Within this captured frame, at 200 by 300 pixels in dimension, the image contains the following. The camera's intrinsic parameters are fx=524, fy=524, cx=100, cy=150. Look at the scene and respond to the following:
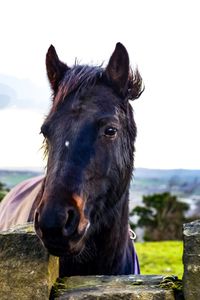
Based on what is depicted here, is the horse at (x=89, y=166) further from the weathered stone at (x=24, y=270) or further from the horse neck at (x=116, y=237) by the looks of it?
the weathered stone at (x=24, y=270)

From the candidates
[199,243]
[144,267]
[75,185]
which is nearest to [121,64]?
[75,185]

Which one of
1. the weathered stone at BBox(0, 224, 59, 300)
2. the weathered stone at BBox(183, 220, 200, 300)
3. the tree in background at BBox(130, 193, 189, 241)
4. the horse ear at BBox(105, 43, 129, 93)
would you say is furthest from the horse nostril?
the tree in background at BBox(130, 193, 189, 241)

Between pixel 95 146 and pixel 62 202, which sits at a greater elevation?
pixel 95 146

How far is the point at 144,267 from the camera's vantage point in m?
15.4

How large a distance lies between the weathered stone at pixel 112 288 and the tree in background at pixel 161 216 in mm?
24610

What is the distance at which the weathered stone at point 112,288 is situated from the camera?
276cm

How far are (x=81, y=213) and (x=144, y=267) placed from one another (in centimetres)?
1285

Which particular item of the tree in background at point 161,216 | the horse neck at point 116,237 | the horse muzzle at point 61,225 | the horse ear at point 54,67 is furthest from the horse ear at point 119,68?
the tree in background at point 161,216

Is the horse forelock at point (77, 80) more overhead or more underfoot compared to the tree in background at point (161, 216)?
more overhead

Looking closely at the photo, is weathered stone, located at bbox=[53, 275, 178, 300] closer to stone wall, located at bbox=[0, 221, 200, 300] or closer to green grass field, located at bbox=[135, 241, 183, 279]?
stone wall, located at bbox=[0, 221, 200, 300]

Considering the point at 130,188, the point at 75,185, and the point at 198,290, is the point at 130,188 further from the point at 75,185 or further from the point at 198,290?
the point at 198,290

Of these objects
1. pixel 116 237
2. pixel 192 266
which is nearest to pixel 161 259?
pixel 116 237

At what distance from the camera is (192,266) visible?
2.71 metres

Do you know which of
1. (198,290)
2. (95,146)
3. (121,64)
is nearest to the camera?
(198,290)
